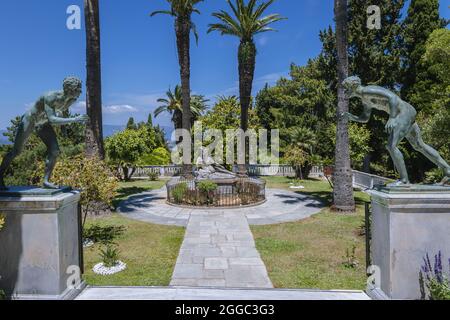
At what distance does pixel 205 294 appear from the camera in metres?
5.27

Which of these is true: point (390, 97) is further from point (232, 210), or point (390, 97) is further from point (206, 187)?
point (206, 187)

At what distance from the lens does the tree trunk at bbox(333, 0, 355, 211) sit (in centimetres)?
1371

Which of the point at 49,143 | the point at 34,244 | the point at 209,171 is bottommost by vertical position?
the point at 34,244

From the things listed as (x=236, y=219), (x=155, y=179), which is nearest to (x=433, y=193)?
(x=236, y=219)

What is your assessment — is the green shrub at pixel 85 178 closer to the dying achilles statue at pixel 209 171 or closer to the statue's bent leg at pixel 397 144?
the statue's bent leg at pixel 397 144

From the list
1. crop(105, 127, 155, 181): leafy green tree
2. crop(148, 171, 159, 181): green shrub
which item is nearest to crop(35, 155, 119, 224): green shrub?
crop(105, 127, 155, 181): leafy green tree

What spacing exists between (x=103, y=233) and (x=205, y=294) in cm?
693

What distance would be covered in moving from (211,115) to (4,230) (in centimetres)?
2594

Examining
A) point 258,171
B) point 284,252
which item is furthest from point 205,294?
point 258,171

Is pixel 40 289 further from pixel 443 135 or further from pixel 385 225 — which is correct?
pixel 443 135

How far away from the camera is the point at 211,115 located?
98.8ft

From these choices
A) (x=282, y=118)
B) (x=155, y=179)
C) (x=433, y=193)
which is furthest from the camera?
(x=282, y=118)

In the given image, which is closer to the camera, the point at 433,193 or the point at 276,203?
the point at 433,193

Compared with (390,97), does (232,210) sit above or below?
below
